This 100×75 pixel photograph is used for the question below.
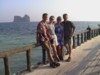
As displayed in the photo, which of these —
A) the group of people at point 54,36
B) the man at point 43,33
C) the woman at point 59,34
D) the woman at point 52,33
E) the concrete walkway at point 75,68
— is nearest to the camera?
the concrete walkway at point 75,68

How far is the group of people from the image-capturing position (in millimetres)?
9188

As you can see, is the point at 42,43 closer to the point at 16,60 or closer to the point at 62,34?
the point at 62,34

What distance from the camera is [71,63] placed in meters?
10.2

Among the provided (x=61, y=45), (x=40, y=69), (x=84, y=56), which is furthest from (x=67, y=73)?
(x=84, y=56)

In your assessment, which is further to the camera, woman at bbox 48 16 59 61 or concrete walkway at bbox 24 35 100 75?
woman at bbox 48 16 59 61

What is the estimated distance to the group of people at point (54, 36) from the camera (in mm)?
9188

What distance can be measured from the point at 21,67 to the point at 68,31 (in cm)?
621

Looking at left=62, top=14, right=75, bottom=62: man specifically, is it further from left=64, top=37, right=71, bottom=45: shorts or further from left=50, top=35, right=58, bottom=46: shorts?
left=50, top=35, right=58, bottom=46: shorts

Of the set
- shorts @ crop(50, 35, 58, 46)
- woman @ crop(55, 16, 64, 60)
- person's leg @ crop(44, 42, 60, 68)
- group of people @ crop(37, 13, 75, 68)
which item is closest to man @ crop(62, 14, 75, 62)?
group of people @ crop(37, 13, 75, 68)

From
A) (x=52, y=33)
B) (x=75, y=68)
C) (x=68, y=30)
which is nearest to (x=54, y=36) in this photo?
(x=52, y=33)

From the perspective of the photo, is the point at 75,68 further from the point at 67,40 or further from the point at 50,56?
the point at 67,40

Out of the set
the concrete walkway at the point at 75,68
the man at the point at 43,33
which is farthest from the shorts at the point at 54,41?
the concrete walkway at the point at 75,68

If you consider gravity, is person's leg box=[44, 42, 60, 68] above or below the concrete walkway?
above

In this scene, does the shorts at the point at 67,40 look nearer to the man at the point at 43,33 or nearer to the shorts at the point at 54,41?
the shorts at the point at 54,41
